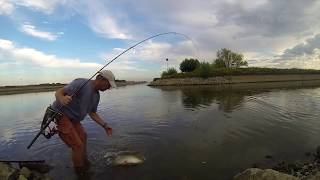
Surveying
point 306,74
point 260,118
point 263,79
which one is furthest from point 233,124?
point 306,74

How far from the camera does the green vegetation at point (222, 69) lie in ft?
321

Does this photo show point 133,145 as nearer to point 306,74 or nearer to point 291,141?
point 291,141

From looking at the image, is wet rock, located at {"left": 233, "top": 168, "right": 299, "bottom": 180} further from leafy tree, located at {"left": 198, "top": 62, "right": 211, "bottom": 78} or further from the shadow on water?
leafy tree, located at {"left": 198, "top": 62, "right": 211, "bottom": 78}

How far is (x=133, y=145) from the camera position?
43.9ft

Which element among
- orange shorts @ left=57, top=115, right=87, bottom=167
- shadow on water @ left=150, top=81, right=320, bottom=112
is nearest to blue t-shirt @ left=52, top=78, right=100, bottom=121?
orange shorts @ left=57, top=115, right=87, bottom=167

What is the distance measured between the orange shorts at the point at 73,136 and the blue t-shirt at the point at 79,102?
0.20 meters

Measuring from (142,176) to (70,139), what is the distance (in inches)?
93.2

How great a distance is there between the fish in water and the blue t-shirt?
2400 mm

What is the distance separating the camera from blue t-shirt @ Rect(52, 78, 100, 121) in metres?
8.84

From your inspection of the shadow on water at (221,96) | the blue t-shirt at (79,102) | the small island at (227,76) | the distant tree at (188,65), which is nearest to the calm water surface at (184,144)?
the blue t-shirt at (79,102)

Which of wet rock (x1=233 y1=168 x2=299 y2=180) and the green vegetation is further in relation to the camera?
the green vegetation

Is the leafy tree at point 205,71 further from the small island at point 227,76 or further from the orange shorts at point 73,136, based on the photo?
the orange shorts at point 73,136

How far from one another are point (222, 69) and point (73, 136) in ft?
322

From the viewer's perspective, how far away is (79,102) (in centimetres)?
898
